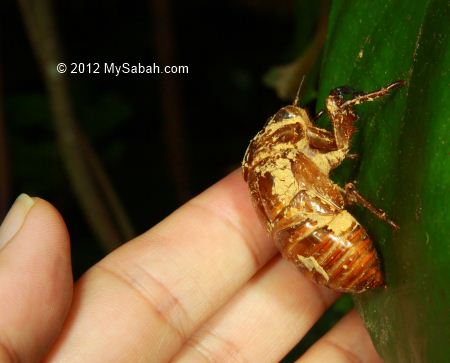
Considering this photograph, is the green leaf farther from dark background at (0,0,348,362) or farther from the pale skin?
dark background at (0,0,348,362)

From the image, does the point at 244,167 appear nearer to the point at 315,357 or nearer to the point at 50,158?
the point at 315,357

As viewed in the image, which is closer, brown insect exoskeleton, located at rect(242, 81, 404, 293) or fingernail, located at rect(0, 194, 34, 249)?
brown insect exoskeleton, located at rect(242, 81, 404, 293)

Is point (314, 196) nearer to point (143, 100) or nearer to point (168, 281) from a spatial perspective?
point (168, 281)

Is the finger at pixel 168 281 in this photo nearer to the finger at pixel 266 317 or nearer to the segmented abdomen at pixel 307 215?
the finger at pixel 266 317

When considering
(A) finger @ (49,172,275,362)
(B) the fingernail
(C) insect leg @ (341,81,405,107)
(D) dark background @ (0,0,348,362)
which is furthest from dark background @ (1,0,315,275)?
(C) insect leg @ (341,81,405,107)

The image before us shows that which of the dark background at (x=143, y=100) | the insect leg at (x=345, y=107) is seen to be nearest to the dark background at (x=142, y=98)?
the dark background at (x=143, y=100)

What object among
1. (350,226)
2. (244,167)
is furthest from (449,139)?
(244,167)
